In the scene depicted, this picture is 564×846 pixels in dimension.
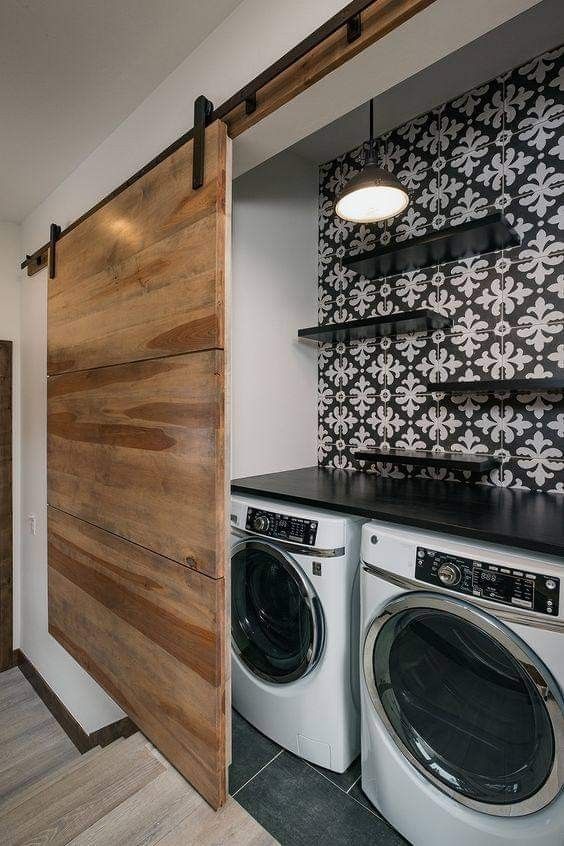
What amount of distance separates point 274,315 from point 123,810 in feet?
7.02

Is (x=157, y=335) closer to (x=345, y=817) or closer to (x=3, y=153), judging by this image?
(x=3, y=153)

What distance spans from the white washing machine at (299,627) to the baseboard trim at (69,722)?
0.80m

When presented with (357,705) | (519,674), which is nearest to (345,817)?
(357,705)

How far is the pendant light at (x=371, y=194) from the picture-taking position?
5.25 feet

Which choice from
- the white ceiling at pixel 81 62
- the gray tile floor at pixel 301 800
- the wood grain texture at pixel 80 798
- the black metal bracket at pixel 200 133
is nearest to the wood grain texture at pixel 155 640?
the wood grain texture at pixel 80 798

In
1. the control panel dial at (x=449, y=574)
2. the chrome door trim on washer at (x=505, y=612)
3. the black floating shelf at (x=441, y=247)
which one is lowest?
the chrome door trim on washer at (x=505, y=612)

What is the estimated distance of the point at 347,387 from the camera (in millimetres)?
2543

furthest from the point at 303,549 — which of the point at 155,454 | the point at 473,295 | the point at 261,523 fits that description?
the point at 473,295

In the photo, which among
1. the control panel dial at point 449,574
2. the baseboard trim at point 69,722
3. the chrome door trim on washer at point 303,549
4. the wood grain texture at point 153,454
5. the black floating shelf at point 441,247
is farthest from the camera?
the baseboard trim at point 69,722

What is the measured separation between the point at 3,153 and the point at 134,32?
1.08 meters

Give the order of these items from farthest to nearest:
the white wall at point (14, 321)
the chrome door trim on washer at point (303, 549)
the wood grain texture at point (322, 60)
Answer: the white wall at point (14, 321) < the chrome door trim on washer at point (303, 549) < the wood grain texture at point (322, 60)

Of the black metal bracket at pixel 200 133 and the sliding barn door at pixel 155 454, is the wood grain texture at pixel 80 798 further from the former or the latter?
the black metal bracket at pixel 200 133

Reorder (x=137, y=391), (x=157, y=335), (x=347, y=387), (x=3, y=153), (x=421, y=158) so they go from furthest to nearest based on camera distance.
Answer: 1. (x=347, y=387)
2. (x=421, y=158)
3. (x=3, y=153)
4. (x=137, y=391)
5. (x=157, y=335)

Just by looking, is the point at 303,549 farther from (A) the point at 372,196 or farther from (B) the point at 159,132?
A: (B) the point at 159,132
